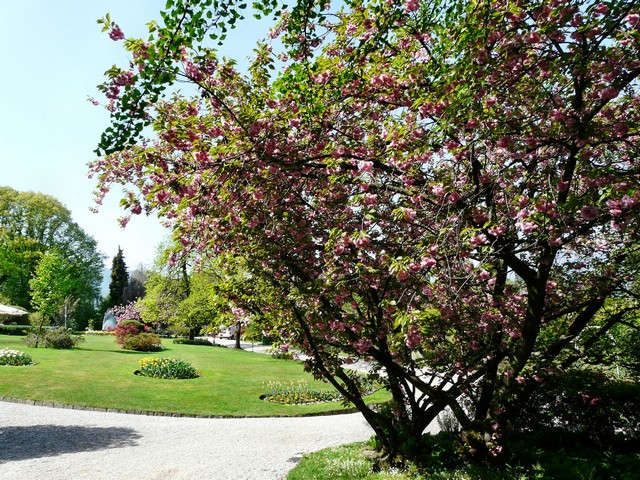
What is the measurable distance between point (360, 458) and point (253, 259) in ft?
14.3

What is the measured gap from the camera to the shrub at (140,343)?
1021 inches

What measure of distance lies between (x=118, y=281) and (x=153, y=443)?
56.7m

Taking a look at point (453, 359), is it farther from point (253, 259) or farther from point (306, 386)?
point (306, 386)

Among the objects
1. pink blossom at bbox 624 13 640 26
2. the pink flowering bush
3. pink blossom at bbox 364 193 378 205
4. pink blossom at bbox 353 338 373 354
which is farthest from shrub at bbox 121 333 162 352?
pink blossom at bbox 624 13 640 26

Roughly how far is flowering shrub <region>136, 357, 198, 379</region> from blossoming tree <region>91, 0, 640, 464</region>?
1249 centimetres

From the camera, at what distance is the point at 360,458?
7312 mm

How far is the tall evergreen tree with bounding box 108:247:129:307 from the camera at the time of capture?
5738cm

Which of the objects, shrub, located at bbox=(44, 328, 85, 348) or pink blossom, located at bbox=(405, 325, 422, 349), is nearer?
pink blossom, located at bbox=(405, 325, 422, 349)

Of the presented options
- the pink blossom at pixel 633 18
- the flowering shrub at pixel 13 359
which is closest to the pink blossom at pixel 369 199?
the pink blossom at pixel 633 18

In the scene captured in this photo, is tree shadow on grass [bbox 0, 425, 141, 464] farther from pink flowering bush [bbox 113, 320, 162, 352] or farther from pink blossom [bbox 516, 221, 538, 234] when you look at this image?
pink flowering bush [bbox 113, 320, 162, 352]

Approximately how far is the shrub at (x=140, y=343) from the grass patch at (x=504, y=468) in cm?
2154

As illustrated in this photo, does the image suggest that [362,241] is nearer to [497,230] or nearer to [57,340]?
[497,230]

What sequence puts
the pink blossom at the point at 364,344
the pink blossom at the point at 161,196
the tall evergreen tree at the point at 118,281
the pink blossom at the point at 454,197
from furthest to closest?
the tall evergreen tree at the point at 118,281 → the pink blossom at the point at 364,344 → the pink blossom at the point at 161,196 → the pink blossom at the point at 454,197

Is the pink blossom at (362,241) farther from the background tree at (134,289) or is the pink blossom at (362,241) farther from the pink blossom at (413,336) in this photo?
the background tree at (134,289)
